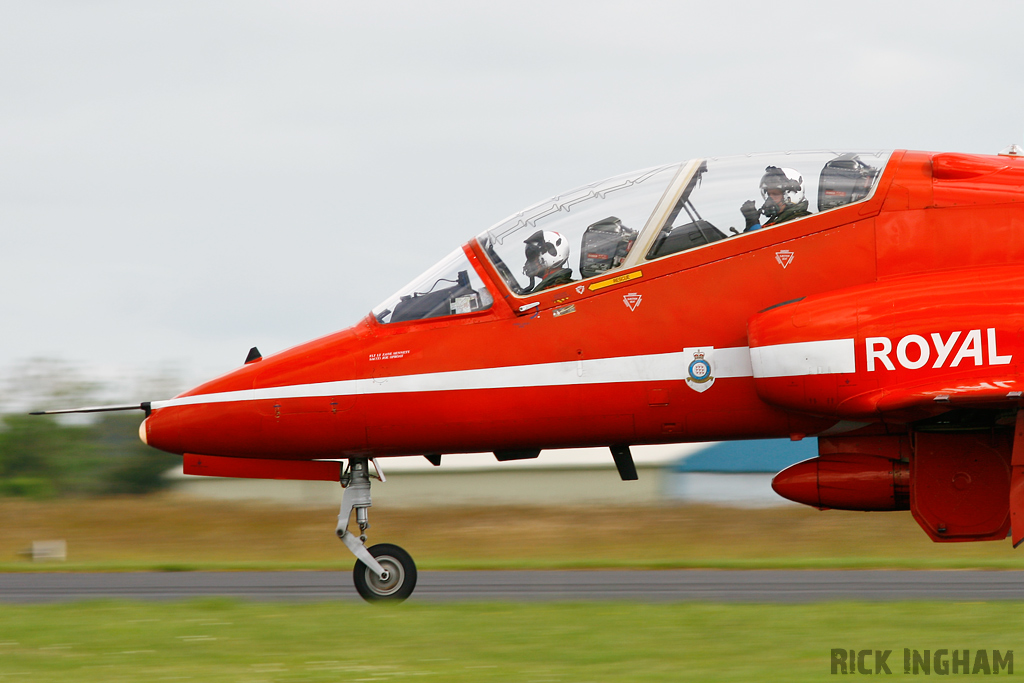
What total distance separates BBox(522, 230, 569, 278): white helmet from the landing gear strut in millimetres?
2067

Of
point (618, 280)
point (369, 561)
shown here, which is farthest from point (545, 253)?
point (369, 561)

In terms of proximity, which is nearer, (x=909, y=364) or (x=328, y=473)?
(x=909, y=364)

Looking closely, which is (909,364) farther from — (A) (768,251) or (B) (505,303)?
(B) (505,303)

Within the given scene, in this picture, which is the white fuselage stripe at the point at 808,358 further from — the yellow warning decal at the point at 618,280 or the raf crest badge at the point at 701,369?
the yellow warning decal at the point at 618,280

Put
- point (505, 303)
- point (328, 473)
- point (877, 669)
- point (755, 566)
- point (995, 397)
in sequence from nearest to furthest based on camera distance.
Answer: point (877, 669) < point (995, 397) < point (505, 303) < point (328, 473) < point (755, 566)

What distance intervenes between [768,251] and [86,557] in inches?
565

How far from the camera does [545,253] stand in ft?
26.6

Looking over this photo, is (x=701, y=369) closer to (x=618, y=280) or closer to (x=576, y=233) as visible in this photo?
(x=618, y=280)

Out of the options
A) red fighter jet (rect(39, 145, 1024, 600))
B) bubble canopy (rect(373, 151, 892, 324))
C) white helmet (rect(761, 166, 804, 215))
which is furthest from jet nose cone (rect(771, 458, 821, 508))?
white helmet (rect(761, 166, 804, 215))

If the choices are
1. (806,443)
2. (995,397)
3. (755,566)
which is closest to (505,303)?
(995,397)

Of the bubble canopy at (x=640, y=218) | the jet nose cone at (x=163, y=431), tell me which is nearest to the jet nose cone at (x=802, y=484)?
the bubble canopy at (x=640, y=218)

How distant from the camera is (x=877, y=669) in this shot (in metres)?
5.79

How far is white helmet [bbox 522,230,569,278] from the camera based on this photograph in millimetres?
8047

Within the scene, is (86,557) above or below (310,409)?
below
